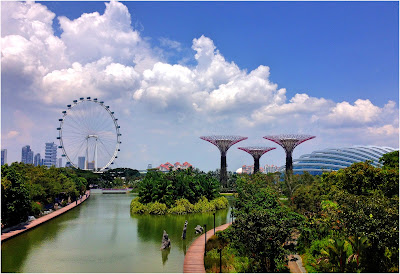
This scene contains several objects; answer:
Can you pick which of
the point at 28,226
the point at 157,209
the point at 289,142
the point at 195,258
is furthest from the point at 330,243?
the point at 289,142

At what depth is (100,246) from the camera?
2502 centimetres

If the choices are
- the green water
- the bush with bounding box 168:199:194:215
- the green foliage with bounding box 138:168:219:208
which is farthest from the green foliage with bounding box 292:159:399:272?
the green foliage with bounding box 138:168:219:208

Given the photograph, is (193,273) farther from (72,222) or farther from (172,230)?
(72,222)

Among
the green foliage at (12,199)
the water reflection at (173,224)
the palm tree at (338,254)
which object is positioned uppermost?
the green foliage at (12,199)

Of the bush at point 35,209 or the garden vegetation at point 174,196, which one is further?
the garden vegetation at point 174,196

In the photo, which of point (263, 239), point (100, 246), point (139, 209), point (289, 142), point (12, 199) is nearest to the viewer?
point (263, 239)

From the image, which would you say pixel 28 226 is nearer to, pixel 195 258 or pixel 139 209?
pixel 139 209

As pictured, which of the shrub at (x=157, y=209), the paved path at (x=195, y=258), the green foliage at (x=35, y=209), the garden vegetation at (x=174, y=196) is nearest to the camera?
the paved path at (x=195, y=258)

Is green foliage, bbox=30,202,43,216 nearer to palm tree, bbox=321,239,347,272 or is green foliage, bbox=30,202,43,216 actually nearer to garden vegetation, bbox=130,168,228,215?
garden vegetation, bbox=130,168,228,215

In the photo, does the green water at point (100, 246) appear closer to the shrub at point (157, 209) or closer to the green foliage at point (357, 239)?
the shrub at point (157, 209)

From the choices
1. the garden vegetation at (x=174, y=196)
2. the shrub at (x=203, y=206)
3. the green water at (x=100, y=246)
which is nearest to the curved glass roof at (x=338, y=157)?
the garden vegetation at (x=174, y=196)

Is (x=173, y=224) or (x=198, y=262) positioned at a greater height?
(x=173, y=224)

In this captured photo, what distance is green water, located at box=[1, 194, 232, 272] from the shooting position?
20.4 m

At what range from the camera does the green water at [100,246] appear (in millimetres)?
20406
